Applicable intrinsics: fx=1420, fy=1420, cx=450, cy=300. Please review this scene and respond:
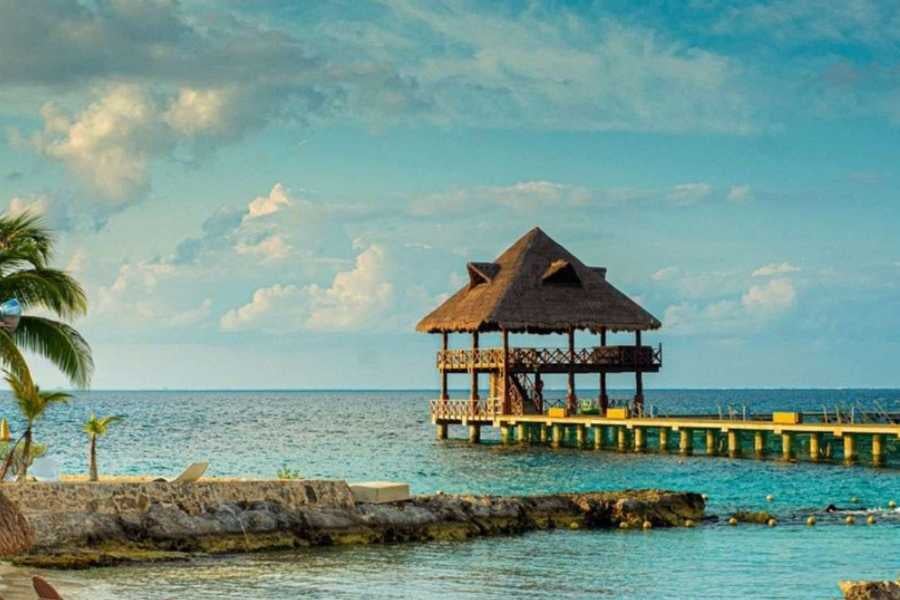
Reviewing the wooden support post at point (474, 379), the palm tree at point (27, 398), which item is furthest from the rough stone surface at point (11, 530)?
the wooden support post at point (474, 379)

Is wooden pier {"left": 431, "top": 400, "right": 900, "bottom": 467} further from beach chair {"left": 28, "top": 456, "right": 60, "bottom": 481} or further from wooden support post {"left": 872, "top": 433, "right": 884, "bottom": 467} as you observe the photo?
beach chair {"left": 28, "top": 456, "right": 60, "bottom": 481}

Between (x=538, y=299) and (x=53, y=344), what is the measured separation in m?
34.3

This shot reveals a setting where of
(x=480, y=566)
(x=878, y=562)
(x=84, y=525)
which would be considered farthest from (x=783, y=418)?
(x=84, y=525)

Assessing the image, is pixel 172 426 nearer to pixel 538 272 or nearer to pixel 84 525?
pixel 538 272

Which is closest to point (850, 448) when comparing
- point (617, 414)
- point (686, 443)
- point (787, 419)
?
point (787, 419)

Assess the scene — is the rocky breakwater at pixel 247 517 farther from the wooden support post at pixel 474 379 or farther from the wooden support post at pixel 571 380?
the wooden support post at pixel 474 379

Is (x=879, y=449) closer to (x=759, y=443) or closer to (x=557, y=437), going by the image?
(x=759, y=443)

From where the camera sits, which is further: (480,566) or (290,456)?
(290,456)

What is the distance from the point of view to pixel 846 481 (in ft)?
128

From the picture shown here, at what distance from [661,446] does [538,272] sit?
8951 mm

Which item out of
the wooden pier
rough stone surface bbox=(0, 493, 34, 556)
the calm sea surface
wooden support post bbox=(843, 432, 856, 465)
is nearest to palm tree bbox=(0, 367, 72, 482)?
the calm sea surface

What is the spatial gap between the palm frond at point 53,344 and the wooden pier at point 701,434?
26604mm

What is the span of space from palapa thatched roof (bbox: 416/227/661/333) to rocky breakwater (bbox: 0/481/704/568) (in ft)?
79.9

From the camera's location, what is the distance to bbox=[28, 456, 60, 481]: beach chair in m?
23.7
